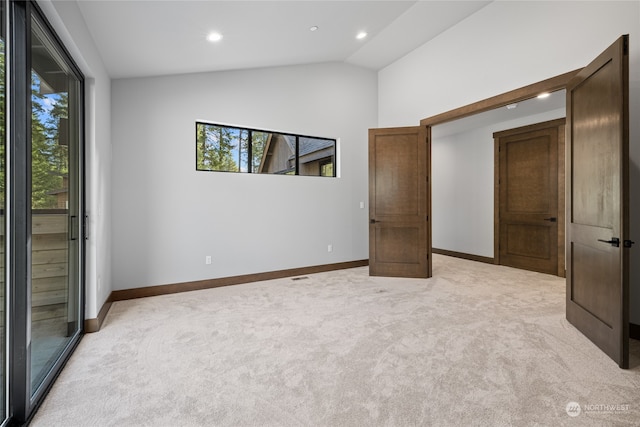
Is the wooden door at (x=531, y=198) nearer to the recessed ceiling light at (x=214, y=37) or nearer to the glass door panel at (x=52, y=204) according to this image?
the recessed ceiling light at (x=214, y=37)

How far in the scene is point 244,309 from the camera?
335 cm

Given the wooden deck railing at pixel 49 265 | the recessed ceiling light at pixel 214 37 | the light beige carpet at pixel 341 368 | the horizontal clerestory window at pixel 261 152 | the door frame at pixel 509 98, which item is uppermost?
the recessed ceiling light at pixel 214 37

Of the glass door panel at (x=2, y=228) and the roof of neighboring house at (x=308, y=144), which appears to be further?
the roof of neighboring house at (x=308, y=144)

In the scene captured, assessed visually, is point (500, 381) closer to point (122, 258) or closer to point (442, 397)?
point (442, 397)

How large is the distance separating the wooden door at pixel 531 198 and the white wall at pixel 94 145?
244 inches

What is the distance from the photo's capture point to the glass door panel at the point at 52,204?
1907 millimetres

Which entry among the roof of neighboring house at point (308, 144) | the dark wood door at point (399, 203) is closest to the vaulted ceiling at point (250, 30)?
the roof of neighboring house at point (308, 144)

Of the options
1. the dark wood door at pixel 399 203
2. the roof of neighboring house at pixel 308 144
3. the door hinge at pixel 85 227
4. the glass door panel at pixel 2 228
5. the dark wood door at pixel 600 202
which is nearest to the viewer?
the glass door panel at pixel 2 228

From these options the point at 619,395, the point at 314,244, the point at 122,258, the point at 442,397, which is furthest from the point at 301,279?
the point at 619,395

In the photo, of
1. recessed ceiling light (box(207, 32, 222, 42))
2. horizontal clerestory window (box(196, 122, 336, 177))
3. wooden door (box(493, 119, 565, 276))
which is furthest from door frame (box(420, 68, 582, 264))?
recessed ceiling light (box(207, 32, 222, 42))

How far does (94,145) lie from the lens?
9.12 ft

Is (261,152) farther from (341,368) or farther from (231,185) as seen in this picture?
(341,368)

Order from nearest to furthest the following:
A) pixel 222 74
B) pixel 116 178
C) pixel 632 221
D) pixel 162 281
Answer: pixel 632 221 < pixel 116 178 < pixel 162 281 < pixel 222 74

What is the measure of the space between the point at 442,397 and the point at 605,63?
265 cm
